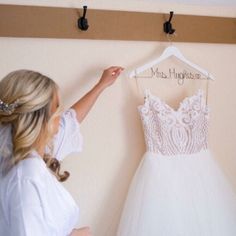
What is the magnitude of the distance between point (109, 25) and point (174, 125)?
388mm

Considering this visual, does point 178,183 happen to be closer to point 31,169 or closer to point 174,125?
point 174,125

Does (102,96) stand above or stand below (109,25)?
below

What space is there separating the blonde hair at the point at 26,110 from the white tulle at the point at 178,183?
0.44 m

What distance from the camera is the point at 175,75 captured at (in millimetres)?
1279

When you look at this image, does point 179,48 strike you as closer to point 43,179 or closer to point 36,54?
point 36,54

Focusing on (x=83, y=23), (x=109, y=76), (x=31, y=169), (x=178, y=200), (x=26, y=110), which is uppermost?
(x=83, y=23)

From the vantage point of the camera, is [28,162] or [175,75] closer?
[28,162]

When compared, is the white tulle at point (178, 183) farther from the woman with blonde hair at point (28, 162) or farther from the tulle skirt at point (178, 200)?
the woman with blonde hair at point (28, 162)

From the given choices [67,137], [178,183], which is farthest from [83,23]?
[178,183]

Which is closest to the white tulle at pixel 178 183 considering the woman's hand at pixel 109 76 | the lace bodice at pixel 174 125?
the lace bodice at pixel 174 125

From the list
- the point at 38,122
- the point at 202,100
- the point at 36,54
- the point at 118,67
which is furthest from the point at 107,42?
the point at 38,122

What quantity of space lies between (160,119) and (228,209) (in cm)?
37

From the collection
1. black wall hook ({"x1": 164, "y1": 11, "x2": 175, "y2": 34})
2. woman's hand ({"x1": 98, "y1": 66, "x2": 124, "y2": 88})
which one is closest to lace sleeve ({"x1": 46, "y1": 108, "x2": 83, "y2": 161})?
woman's hand ({"x1": 98, "y1": 66, "x2": 124, "y2": 88})

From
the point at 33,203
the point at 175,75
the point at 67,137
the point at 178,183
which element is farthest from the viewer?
the point at 175,75
